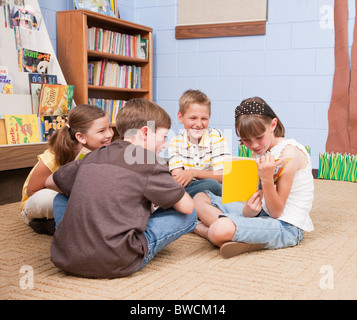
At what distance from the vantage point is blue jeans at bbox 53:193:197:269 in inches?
48.8

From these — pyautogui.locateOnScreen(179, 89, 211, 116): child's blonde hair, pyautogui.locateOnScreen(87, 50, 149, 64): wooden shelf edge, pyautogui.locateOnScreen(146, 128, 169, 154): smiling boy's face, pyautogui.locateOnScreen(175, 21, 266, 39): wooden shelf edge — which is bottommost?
pyautogui.locateOnScreen(146, 128, 169, 154): smiling boy's face

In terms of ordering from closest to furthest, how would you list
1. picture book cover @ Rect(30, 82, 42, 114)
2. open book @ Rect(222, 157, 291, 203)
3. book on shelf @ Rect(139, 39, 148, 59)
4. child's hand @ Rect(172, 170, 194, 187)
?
open book @ Rect(222, 157, 291, 203) < child's hand @ Rect(172, 170, 194, 187) < picture book cover @ Rect(30, 82, 42, 114) < book on shelf @ Rect(139, 39, 148, 59)

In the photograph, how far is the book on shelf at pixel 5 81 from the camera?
2.20 meters

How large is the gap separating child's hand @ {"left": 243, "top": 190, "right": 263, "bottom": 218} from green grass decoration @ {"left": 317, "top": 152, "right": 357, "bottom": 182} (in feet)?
5.69

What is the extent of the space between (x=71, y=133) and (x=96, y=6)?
1684 mm

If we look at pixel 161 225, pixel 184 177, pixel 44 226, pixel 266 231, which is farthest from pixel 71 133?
pixel 266 231

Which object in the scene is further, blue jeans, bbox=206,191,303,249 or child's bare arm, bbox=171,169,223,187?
child's bare arm, bbox=171,169,223,187

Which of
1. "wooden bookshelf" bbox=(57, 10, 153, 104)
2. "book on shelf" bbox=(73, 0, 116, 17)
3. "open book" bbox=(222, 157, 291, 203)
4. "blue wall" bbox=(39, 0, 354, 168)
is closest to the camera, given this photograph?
"open book" bbox=(222, 157, 291, 203)

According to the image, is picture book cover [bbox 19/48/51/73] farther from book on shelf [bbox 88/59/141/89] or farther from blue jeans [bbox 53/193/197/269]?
blue jeans [bbox 53/193/197/269]

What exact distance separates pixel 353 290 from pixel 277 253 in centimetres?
34

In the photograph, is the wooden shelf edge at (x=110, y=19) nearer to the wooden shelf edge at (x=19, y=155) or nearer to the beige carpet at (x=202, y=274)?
the wooden shelf edge at (x=19, y=155)

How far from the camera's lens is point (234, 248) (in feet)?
4.45

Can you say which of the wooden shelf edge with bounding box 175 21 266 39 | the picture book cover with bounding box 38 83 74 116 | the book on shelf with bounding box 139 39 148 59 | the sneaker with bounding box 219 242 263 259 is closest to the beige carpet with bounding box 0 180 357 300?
the sneaker with bounding box 219 242 263 259

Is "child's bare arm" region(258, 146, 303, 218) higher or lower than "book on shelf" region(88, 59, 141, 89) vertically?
lower
